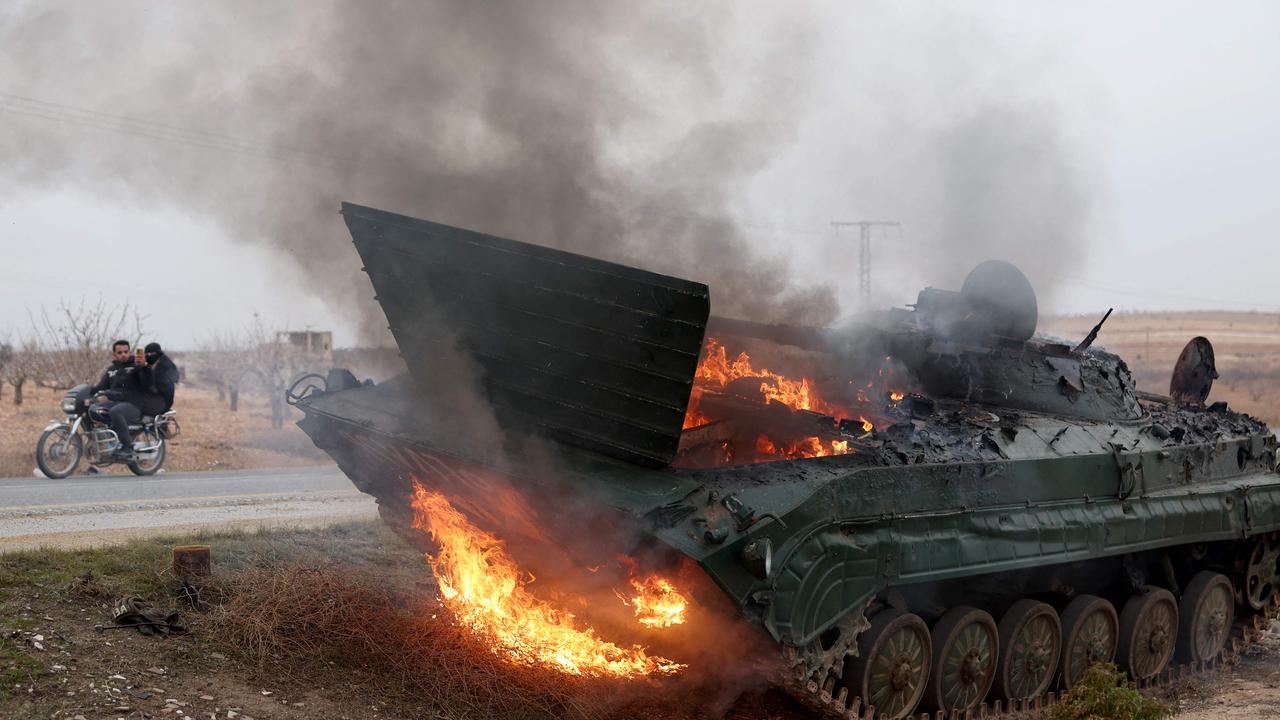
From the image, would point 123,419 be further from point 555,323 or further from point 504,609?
point 555,323

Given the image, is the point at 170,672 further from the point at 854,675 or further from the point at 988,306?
the point at 988,306

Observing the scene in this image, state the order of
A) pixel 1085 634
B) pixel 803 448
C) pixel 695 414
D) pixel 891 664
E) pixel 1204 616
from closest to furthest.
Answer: pixel 891 664, pixel 803 448, pixel 695 414, pixel 1085 634, pixel 1204 616

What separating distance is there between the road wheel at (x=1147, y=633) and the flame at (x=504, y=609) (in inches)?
182

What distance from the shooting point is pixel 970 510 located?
7949 mm

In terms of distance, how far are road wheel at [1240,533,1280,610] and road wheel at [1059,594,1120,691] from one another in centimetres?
250

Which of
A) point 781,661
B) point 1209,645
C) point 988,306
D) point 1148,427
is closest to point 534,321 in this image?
point 781,661

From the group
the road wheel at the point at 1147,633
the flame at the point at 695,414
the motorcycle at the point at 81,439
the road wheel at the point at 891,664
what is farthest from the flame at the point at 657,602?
the motorcycle at the point at 81,439

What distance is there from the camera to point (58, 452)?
50.3 ft

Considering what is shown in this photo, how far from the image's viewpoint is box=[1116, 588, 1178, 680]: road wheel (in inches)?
389

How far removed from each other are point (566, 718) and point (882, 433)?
2.72m

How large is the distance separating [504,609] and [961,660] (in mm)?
3109

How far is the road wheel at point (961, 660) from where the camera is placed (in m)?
8.12

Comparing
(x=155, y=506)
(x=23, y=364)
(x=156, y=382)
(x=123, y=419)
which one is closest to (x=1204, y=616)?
(x=155, y=506)

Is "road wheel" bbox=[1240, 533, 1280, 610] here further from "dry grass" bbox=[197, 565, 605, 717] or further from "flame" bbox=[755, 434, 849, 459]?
"dry grass" bbox=[197, 565, 605, 717]
